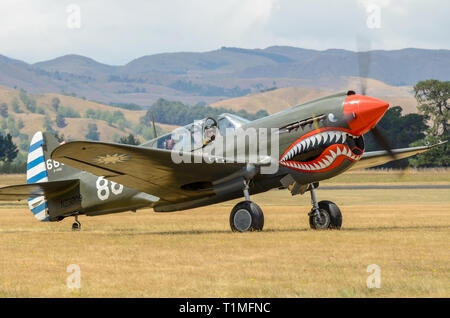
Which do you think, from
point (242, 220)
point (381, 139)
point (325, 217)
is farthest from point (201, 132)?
point (381, 139)

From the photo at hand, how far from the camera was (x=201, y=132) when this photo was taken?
15148mm

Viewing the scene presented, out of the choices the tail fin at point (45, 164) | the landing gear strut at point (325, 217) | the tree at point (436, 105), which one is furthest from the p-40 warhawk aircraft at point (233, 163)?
the tree at point (436, 105)

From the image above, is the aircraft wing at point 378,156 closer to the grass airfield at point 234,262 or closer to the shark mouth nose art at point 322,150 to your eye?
the grass airfield at point 234,262

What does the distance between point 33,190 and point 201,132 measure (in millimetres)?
4077

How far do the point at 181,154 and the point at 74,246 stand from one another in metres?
2.60

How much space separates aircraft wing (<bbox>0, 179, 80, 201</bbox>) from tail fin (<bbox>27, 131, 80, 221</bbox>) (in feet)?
0.92

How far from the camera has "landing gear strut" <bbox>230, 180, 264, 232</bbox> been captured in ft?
44.8

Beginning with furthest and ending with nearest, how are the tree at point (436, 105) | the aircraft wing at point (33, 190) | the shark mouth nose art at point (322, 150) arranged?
the tree at point (436, 105)
the aircraft wing at point (33, 190)
the shark mouth nose art at point (322, 150)

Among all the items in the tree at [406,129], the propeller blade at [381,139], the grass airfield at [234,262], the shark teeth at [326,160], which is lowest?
the grass airfield at [234,262]

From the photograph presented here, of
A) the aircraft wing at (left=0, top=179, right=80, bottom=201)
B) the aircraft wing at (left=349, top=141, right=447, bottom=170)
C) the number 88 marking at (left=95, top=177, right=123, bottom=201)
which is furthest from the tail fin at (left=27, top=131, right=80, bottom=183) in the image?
the aircraft wing at (left=349, top=141, right=447, bottom=170)

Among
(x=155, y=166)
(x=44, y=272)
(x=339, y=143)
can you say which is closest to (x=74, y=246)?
(x=155, y=166)

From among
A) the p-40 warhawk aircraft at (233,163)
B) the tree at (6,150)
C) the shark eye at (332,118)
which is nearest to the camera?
the p-40 warhawk aircraft at (233,163)

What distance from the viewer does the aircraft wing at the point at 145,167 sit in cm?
1212

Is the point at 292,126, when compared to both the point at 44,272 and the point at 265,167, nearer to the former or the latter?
the point at 265,167
